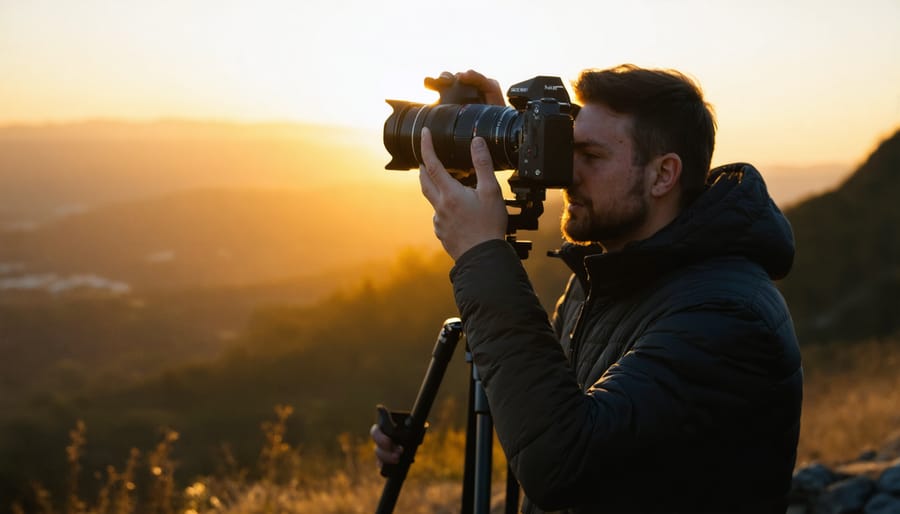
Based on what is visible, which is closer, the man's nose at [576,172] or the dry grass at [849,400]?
the man's nose at [576,172]

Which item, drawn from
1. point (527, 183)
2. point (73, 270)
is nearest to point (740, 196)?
point (527, 183)

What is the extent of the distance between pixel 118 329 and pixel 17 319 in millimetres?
5246

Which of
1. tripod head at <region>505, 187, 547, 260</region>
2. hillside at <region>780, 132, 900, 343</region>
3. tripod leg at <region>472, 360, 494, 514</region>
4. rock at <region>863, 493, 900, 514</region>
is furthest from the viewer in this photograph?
hillside at <region>780, 132, 900, 343</region>

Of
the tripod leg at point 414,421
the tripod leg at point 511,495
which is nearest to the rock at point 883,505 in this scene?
the tripod leg at point 511,495

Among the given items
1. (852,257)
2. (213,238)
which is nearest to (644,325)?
(852,257)

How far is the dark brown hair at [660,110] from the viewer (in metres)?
1.95

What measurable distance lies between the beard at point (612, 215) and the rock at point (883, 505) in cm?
216

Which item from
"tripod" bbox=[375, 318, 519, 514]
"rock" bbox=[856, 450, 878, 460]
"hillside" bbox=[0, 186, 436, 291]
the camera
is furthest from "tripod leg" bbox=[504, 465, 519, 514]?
"hillside" bbox=[0, 186, 436, 291]

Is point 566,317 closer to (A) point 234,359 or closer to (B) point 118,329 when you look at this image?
(A) point 234,359

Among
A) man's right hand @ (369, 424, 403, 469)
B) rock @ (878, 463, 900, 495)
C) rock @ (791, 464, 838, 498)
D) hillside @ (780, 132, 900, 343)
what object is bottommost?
hillside @ (780, 132, 900, 343)

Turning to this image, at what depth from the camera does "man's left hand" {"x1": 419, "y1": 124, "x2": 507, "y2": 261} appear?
5.71 ft

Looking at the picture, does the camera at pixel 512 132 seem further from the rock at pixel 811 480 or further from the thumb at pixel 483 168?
the rock at pixel 811 480

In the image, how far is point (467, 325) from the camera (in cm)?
169

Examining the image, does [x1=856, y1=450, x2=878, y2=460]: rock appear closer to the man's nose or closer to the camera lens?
the man's nose
